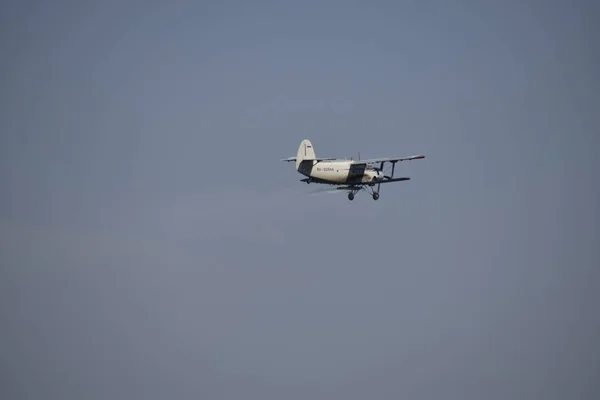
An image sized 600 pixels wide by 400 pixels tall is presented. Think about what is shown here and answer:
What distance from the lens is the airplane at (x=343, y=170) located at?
323ft

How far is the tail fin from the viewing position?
9925cm

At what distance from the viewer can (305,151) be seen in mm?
99688

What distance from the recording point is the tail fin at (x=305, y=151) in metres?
99.2

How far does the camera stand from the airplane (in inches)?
3878

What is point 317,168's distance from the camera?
9844 centimetres

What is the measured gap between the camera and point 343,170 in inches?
3935

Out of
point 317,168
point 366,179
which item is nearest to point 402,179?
point 366,179

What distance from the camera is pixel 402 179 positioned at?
10325 centimetres

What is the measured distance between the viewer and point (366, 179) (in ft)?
336

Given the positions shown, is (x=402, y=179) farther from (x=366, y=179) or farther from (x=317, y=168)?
(x=317, y=168)

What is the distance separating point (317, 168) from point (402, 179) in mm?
10535

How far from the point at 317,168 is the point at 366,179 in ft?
21.9

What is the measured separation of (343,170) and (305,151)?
4.47m
